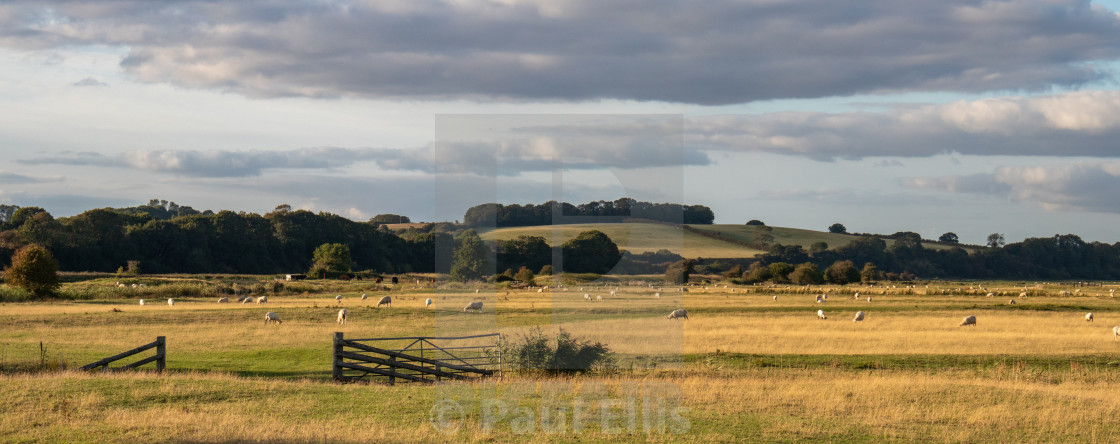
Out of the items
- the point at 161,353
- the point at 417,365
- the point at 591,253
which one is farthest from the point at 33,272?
the point at 591,253

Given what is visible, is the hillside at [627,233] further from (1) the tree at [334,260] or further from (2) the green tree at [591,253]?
(1) the tree at [334,260]

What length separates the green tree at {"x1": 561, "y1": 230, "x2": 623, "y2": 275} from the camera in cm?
1722

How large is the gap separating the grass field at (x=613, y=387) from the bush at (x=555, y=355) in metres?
0.79

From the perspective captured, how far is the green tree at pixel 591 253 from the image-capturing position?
17.2 metres

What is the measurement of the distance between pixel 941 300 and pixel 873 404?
48.7 metres

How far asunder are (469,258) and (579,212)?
9.86 feet

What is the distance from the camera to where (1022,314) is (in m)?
47.7

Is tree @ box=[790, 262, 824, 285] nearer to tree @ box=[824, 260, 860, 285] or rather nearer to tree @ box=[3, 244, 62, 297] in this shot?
tree @ box=[824, 260, 860, 285]

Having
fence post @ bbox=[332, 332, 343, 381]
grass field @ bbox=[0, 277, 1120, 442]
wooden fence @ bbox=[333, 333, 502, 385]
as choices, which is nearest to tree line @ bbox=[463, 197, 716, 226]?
grass field @ bbox=[0, 277, 1120, 442]

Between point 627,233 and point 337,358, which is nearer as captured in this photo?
point 627,233

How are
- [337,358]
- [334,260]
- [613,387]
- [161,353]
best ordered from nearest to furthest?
[613,387] < [337,358] < [161,353] < [334,260]

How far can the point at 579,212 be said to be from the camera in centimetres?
1673

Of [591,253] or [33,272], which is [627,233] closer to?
[591,253]

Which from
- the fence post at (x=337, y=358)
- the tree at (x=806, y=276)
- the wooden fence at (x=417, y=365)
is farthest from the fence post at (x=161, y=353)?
the tree at (x=806, y=276)
